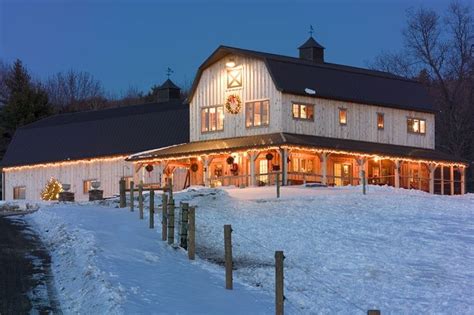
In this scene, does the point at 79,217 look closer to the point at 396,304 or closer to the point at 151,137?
the point at 396,304

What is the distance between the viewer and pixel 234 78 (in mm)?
49938

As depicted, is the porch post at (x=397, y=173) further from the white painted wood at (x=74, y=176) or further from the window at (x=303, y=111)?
the white painted wood at (x=74, y=176)

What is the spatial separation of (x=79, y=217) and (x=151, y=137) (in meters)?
28.2

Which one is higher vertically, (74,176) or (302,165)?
(302,165)

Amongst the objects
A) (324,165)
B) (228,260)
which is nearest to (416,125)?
(324,165)

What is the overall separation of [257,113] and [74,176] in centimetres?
1639

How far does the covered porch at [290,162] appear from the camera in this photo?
46.8 m

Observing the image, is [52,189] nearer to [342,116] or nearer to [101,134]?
[101,134]

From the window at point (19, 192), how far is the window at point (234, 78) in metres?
20.3

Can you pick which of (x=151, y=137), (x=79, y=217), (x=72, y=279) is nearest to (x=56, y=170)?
(x=151, y=137)

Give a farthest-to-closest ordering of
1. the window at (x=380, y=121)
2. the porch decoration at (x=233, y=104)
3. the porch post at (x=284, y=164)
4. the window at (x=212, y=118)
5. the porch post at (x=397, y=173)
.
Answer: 1. the window at (x=380, y=121)
2. the porch post at (x=397, y=173)
3. the window at (x=212, y=118)
4. the porch decoration at (x=233, y=104)
5. the porch post at (x=284, y=164)

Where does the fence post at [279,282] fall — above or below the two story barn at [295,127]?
below

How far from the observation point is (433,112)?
56250mm

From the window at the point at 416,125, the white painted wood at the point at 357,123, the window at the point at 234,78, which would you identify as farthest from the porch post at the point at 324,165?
the window at the point at 416,125
